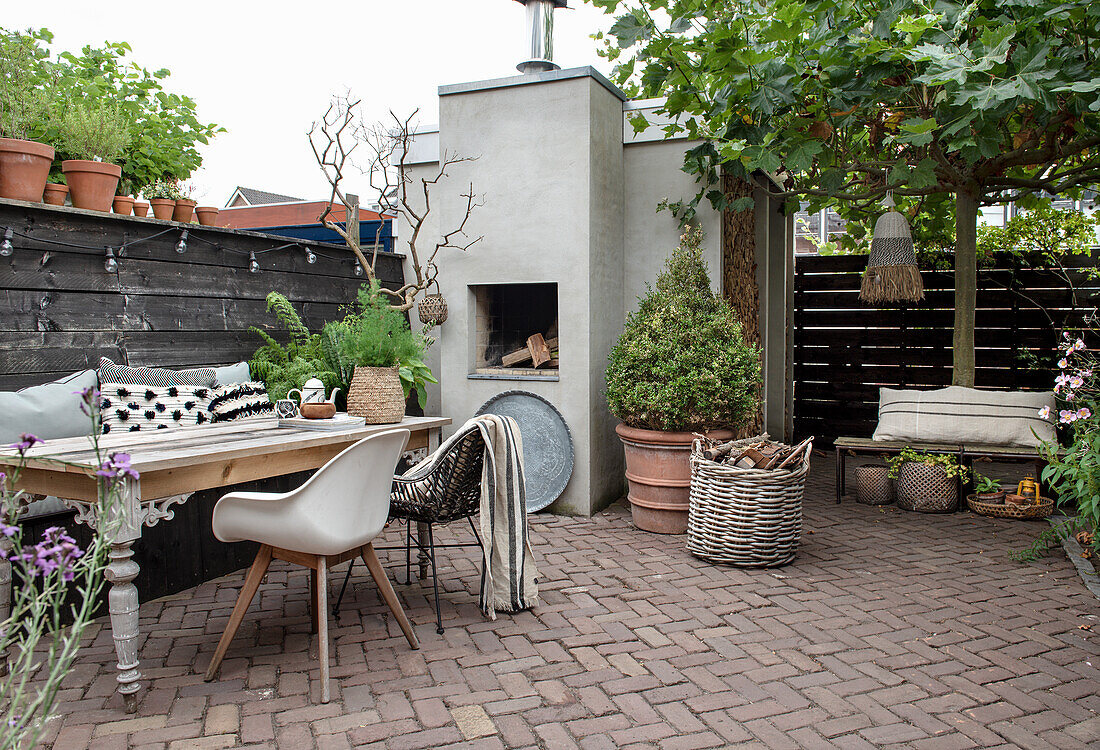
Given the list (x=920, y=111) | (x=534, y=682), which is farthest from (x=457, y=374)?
(x=920, y=111)

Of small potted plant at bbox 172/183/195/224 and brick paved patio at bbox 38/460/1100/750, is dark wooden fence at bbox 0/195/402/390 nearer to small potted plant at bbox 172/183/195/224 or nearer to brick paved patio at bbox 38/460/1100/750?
small potted plant at bbox 172/183/195/224

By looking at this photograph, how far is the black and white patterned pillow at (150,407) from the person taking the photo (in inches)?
144

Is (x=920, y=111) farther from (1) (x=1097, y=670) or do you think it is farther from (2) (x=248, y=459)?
(2) (x=248, y=459)

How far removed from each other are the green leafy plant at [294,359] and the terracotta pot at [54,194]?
1.26 metres

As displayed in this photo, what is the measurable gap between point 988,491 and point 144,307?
5558 mm

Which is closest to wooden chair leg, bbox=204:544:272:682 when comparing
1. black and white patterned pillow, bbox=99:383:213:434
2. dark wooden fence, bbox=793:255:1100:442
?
black and white patterned pillow, bbox=99:383:213:434

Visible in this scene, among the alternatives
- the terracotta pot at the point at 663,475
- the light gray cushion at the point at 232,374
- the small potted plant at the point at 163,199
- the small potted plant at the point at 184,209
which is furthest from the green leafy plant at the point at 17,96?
the terracotta pot at the point at 663,475

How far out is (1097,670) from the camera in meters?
2.95

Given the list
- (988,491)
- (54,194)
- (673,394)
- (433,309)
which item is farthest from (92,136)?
(988,491)

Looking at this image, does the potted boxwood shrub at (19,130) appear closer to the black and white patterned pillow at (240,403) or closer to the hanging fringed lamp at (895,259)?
the black and white patterned pillow at (240,403)

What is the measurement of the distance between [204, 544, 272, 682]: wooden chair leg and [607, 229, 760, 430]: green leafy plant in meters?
2.57

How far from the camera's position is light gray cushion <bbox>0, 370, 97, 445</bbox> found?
327 cm

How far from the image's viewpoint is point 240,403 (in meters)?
4.14

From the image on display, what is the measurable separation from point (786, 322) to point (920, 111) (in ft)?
10.8
